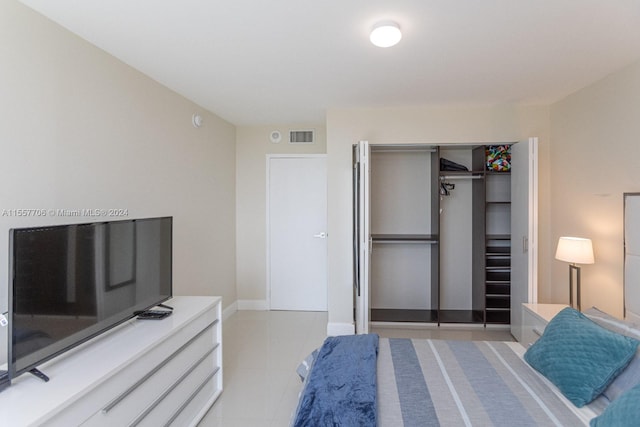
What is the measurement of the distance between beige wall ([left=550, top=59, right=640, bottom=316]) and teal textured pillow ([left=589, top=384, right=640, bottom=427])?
1747 millimetres

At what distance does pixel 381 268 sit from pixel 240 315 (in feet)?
6.27

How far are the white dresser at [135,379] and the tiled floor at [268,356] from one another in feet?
0.63

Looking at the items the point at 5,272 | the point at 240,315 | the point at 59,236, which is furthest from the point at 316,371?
the point at 240,315

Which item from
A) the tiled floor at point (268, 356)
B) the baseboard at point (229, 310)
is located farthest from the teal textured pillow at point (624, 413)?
the baseboard at point (229, 310)

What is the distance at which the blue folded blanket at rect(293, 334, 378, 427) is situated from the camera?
1.38 meters

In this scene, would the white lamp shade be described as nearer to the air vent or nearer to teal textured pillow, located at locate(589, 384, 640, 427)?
teal textured pillow, located at locate(589, 384, 640, 427)

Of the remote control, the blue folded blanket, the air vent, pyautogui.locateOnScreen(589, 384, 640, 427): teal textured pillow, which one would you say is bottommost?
the blue folded blanket

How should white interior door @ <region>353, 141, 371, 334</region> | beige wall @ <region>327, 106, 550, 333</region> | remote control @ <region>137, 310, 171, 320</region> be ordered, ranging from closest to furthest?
remote control @ <region>137, 310, 171, 320</region>
white interior door @ <region>353, 141, 371, 334</region>
beige wall @ <region>327, 106, 550, 333</region>

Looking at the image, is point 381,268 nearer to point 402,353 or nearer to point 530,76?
point 402,353

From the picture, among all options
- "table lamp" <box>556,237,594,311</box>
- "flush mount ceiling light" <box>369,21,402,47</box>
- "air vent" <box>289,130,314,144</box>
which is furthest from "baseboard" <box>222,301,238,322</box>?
"table lamp" <box>556,237,594,311</box>

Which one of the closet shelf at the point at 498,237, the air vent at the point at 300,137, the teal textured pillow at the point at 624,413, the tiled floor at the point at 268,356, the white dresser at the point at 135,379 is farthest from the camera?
the air vent at the point at 300,137

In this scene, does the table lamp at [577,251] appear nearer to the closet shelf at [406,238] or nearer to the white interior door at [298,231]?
the closet shelf at [406,238]

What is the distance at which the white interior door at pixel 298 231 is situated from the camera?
437 cm

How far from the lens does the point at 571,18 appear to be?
1815 millimetres
